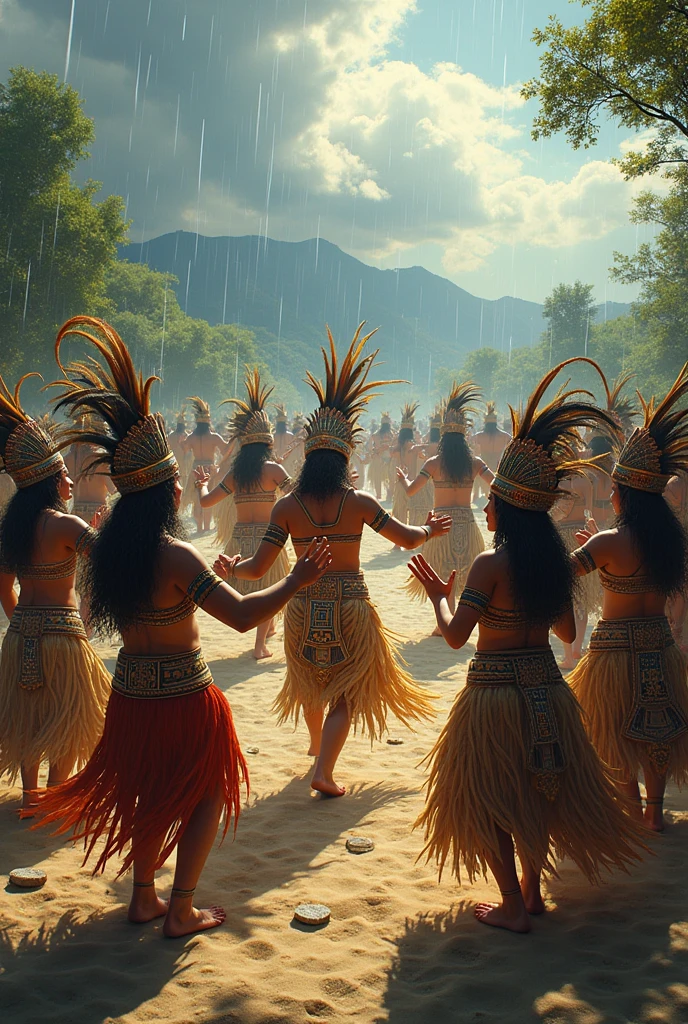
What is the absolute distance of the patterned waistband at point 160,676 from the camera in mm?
3254

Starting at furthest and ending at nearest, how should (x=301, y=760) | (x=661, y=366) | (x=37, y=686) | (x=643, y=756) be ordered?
(x=661, y=366), (x=301, y=760), (x=37, y=686), (x=643, y=756)

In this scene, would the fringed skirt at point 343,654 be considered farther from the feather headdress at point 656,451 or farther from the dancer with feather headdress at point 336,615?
the feather headdress at point 656,451

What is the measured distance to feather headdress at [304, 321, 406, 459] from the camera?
4914mm

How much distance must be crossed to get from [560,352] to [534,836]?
7124cm

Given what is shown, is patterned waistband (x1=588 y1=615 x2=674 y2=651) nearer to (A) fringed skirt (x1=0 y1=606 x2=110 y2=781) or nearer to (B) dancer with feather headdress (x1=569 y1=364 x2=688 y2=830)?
(B) dancer with feather headdress (x1=569 y1=364 x2=688 y2=830)

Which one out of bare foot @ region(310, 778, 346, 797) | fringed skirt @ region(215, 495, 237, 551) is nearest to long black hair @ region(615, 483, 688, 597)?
bare foot @ region(310, 778, 346, 797)

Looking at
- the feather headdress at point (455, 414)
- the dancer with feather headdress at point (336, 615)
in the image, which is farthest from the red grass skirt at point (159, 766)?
the feather headdress at point (455, 414)

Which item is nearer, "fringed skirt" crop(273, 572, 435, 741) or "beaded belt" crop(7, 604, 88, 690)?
"beaded belt" crop(7, 604, 88, 690)

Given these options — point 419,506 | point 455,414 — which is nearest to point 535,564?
point 455,414

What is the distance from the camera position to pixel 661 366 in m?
41.2

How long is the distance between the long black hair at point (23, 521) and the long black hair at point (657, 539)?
3.06m

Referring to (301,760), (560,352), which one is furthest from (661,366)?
(301,760)

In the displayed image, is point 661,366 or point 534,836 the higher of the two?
point 661,366

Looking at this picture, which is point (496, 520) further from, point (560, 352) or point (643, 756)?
point (560, 352)
